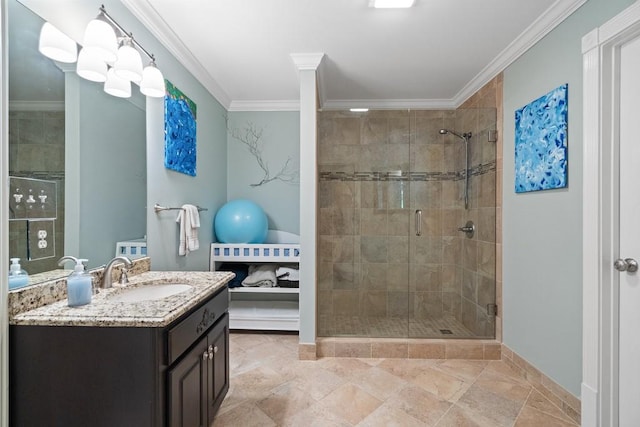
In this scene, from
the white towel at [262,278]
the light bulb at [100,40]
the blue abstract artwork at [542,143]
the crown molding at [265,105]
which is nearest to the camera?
the light bulb at [100,40]

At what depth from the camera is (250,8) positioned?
6.10ft

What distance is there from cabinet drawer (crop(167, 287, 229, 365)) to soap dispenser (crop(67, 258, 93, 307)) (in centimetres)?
41

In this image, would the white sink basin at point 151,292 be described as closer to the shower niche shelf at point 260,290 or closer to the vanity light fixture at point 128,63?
the vanity light fixture at point 128,63

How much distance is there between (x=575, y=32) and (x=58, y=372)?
9.76 ft

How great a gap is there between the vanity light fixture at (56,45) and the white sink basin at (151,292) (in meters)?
1.09

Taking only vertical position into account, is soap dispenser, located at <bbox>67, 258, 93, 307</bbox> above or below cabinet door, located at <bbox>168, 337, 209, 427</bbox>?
above

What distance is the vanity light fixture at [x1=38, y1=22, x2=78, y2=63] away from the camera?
1.24 metres

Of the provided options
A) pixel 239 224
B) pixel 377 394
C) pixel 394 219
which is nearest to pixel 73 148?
pixel 239 224

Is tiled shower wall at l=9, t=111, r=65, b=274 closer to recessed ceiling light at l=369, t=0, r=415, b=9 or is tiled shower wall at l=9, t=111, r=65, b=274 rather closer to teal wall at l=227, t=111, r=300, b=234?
recessed ceiling light at l=369, t=0, r=415, b=9

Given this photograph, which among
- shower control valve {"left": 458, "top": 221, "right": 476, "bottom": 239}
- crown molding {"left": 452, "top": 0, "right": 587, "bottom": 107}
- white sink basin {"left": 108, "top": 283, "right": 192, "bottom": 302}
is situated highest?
crown molding {"left": 452, "top": 0, "right": 587, "bottom": 107}

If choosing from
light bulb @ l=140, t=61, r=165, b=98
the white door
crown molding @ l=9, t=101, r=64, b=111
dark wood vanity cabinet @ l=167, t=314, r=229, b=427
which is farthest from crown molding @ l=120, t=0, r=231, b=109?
the white door

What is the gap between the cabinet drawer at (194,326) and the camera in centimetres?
115

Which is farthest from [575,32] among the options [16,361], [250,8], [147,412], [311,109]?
[16,361]

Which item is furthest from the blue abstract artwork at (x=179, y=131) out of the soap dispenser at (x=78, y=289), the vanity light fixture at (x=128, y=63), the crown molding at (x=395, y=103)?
the crown molding at (x=395, y=103)
